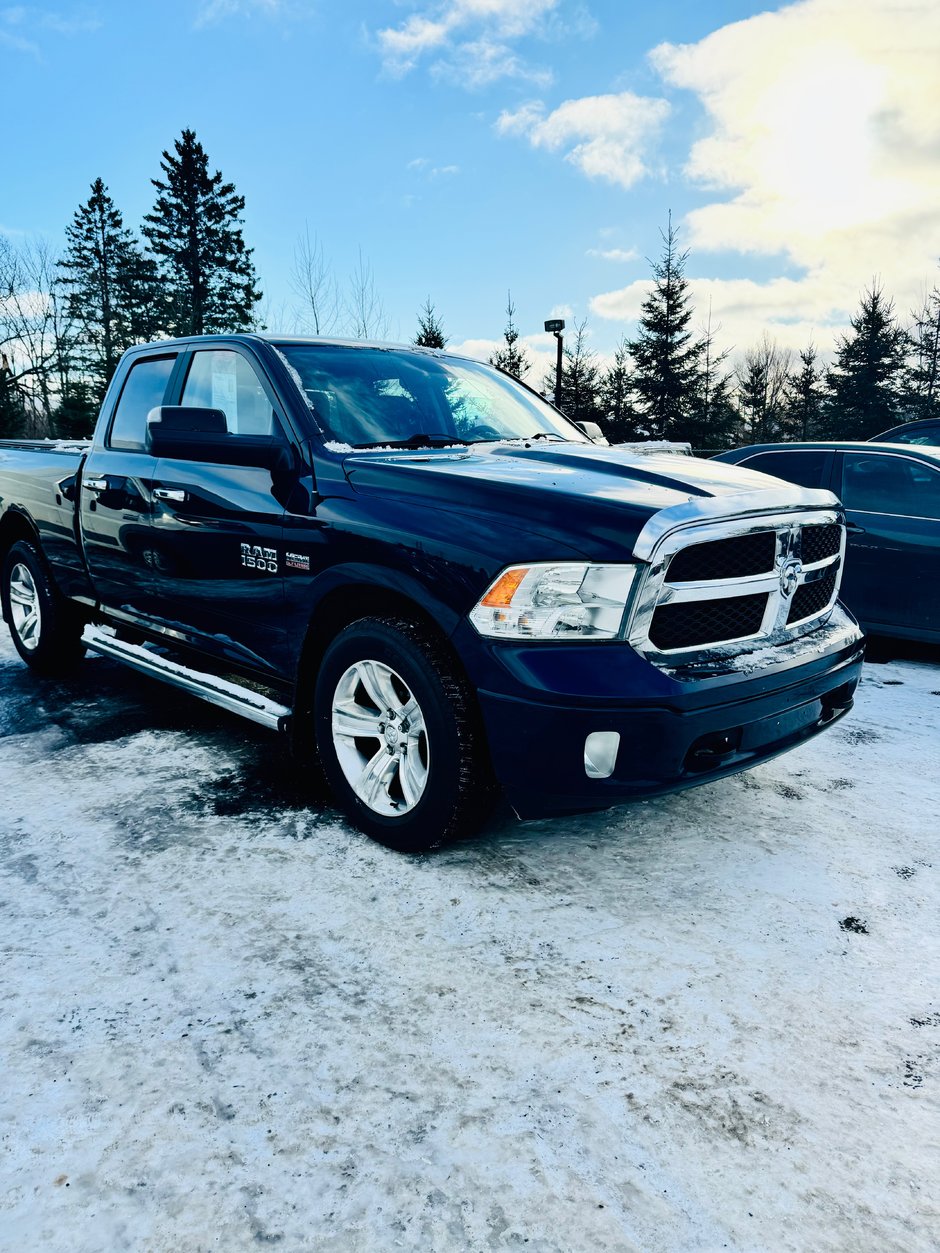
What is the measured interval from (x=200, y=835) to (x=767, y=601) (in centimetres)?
221

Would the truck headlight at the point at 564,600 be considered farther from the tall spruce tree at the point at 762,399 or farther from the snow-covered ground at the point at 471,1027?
the tall spruce tree at the point at 762,399

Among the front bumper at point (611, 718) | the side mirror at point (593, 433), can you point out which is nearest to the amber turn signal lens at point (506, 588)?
the front bumper at point (611, 718)

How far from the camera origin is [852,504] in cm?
617

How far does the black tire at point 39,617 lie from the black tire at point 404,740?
2.77 meters

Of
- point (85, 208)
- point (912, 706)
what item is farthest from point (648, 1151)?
point (85, 208)

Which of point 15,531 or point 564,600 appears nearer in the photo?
point 564,600

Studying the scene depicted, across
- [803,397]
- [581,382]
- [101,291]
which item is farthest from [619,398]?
[101,291]

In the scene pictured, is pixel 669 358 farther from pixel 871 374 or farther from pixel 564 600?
pixel 564 600

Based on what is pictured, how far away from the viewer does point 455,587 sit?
8.56 feet

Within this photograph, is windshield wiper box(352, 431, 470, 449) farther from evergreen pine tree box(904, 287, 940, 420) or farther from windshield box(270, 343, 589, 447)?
evergreen pine tree box(904, 287, 940, 420)

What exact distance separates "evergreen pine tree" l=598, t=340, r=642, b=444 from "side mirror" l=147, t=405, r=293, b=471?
3403 cm

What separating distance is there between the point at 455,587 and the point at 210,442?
1.30 meters

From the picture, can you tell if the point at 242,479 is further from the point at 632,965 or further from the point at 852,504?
the point at 852,504

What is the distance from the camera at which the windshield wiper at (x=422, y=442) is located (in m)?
3.35
